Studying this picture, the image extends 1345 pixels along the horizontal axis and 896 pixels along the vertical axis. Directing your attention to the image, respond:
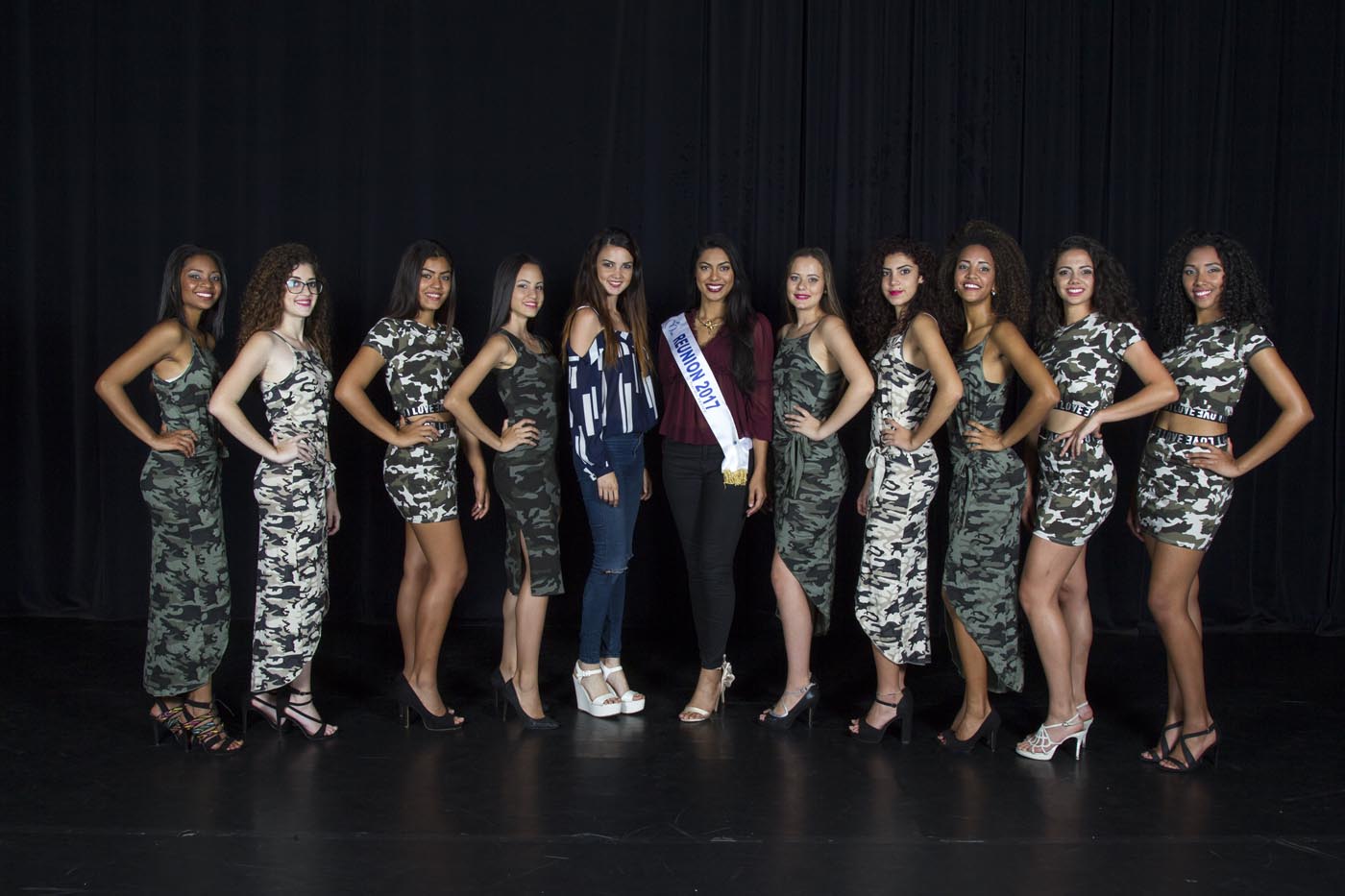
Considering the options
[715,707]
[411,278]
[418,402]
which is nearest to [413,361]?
[418,402]

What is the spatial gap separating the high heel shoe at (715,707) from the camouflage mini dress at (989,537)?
76 cm

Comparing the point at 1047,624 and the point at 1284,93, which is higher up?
the point at 1284,93

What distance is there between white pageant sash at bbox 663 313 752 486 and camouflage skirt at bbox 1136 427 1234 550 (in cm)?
108

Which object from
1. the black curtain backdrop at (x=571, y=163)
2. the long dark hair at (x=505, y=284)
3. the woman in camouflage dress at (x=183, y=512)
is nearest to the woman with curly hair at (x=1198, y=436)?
the black curtain backdrop at (x=571, y=163)

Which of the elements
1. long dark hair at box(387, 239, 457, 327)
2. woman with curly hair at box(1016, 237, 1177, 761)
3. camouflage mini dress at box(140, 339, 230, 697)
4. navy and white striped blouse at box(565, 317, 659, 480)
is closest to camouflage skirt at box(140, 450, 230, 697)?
camouflage mini dress at box(140, 339, 230, 697)

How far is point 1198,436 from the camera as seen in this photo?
9.71 ft

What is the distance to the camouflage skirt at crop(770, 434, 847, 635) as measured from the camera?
10.5ft

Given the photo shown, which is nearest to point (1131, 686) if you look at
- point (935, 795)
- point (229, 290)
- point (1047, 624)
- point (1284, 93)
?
point (1047, 624)

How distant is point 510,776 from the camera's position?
9.32 ft

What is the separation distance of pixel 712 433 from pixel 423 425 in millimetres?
793

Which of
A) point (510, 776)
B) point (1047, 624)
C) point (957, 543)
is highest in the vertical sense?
point (957, 543)

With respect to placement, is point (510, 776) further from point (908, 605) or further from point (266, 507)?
point (908, 605)

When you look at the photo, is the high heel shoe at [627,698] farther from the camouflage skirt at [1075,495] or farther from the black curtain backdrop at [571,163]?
the camouflage skirt at [1075,495]

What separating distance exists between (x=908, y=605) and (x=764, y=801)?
729 millimetres
